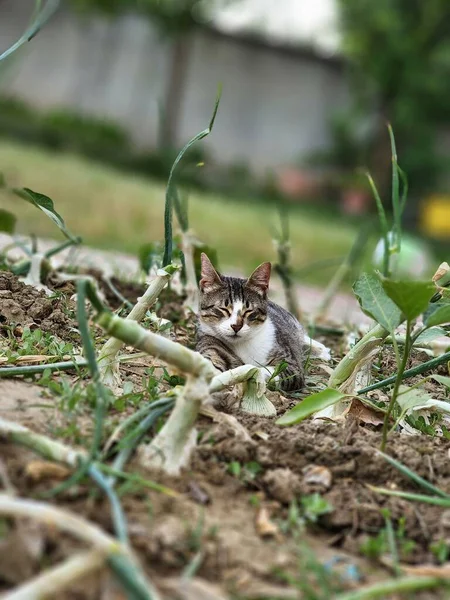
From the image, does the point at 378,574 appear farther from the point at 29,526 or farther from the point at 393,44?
the point at 393,44

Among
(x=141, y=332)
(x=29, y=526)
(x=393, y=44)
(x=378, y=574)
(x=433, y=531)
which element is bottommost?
(x=29, y=526)

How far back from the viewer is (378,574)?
4.10 ft

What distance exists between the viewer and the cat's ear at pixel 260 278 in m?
2.41

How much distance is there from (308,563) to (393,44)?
10391 mm

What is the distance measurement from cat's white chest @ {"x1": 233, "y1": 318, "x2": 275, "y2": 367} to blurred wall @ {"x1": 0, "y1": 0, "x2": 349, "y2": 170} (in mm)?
9485

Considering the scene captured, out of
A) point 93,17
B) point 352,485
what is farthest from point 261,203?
point 352,485

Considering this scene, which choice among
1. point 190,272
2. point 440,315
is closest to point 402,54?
point 190,272

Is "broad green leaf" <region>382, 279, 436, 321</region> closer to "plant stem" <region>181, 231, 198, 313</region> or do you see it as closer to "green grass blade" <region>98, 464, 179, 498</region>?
"green grass blade" <region>98, 464, 179, 498</region>

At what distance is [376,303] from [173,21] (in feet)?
31.9

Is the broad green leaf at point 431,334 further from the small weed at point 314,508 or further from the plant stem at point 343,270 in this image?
the plant stem at point 343,270

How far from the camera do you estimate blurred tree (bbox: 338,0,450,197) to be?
10.7 m

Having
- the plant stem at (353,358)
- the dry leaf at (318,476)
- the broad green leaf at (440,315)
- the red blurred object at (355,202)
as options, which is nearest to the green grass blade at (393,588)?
the dry leaf at (318,476)

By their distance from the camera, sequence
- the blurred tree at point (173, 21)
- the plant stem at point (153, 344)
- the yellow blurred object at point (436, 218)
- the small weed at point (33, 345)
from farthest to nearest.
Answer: the yellow blurred object at point (436, 218)
the blurred tree at point (173, 21)
the small weed at point (33, 345)
the plant stem at point (153, 344)

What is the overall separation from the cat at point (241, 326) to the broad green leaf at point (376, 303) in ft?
1.75
